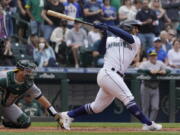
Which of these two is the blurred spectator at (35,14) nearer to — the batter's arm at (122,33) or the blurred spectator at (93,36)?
the blurred spectator at (93,36)

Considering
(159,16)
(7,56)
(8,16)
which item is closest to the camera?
(7,56)

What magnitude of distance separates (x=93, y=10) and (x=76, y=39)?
51.8 inches

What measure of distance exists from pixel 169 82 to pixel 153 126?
5839 mm

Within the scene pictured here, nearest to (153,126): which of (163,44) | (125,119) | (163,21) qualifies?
(125,119)

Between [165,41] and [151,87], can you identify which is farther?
[165,41]

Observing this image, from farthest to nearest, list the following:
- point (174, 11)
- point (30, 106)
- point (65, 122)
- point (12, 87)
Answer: point (174, 11), point (30, 106), point (65, 122), point (12, 87)

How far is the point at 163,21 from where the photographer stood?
18.3m

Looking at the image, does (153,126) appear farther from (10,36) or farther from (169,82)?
(10,36)

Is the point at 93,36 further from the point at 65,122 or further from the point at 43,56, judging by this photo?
the point at 65,122

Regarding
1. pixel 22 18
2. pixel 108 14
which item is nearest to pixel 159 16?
pixel 108 14

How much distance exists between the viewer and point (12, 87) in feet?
32.9

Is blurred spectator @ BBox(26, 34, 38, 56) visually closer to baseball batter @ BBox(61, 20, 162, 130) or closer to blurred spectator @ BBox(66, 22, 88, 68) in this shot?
blurred spectator @ BBox(66, 22, 88, 68)

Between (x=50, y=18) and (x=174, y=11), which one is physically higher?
(x=50, y=18)

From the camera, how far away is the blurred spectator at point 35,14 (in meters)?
17.0
